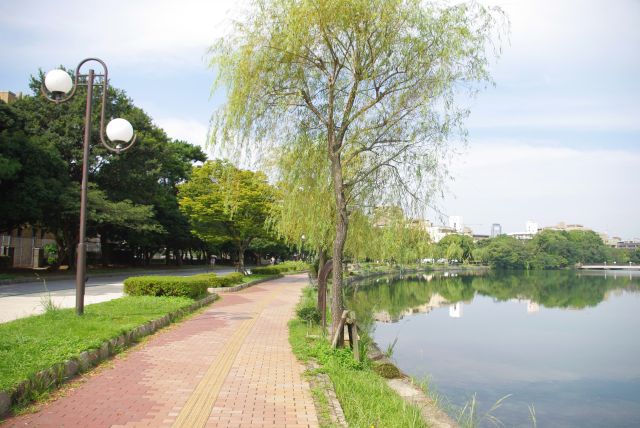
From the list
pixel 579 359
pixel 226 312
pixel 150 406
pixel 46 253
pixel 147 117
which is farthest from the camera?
pixel 46 253

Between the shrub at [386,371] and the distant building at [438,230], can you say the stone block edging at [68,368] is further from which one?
the distant building at [438,230]

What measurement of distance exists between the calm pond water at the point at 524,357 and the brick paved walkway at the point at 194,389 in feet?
12.5

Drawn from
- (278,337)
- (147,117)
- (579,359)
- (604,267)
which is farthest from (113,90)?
(604,267)

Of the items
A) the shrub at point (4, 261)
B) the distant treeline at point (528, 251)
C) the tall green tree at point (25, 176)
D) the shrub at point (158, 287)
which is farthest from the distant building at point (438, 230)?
the distant treeline at point (528, 251)

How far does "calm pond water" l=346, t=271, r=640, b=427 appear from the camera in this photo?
33.4ft

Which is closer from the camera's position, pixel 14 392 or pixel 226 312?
pixel 14 392

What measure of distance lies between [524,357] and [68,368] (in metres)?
13.1

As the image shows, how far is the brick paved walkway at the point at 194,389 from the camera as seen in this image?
493 cm

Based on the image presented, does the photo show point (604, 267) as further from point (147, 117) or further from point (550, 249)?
point (147, 117)

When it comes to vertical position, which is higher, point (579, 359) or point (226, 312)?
point (226, 312)

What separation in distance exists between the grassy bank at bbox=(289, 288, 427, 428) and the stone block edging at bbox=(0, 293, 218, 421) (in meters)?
2.83

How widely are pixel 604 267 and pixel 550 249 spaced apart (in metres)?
15.9

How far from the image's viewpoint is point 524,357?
15.1m

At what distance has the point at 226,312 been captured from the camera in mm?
13984
